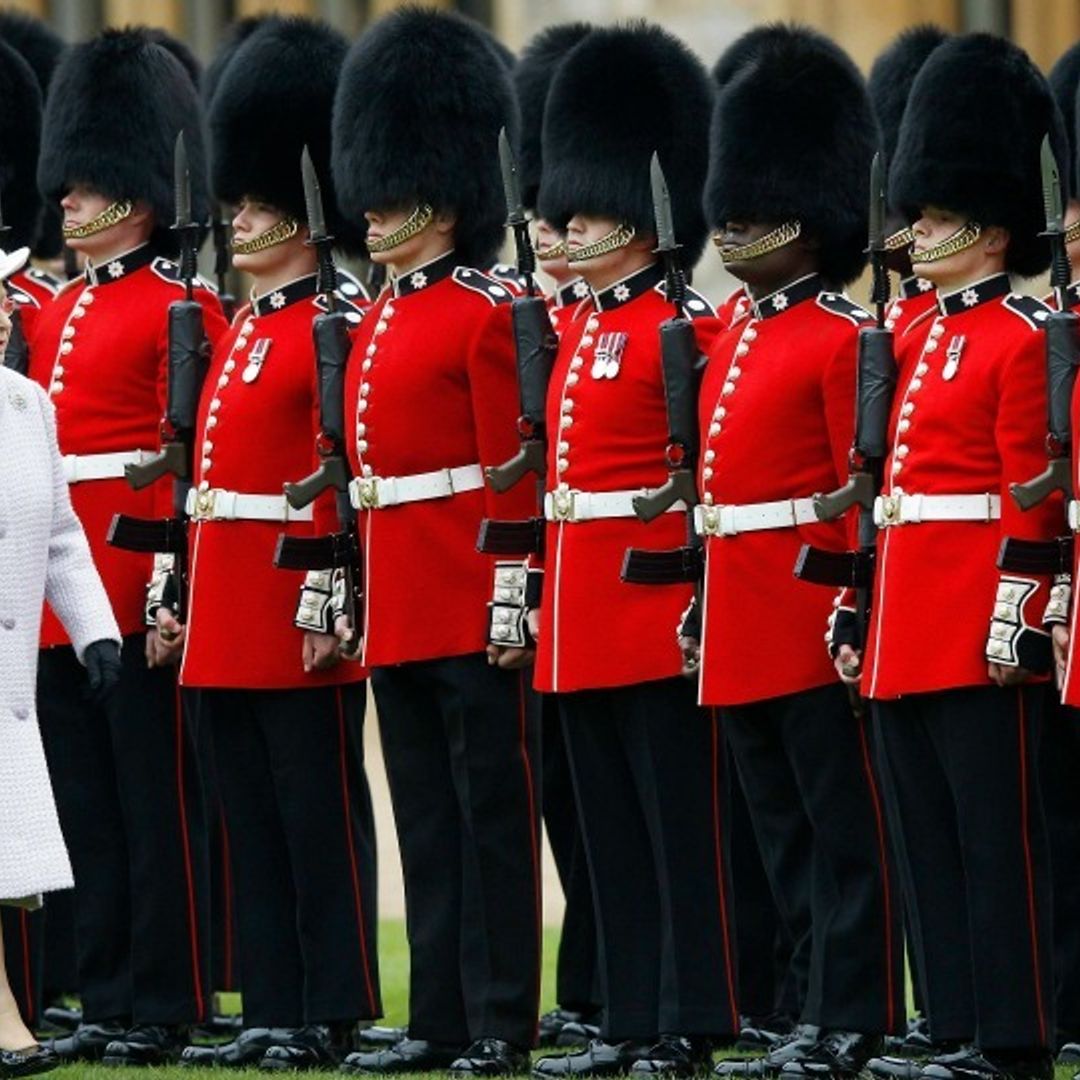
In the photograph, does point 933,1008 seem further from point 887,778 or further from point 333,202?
point 333,202

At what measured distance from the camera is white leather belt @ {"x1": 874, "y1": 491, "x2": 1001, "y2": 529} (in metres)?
8.62

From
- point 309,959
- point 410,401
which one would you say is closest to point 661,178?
point 410,401

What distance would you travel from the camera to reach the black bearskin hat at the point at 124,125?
411 inches

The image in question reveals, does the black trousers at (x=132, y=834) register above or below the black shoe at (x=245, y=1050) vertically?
above

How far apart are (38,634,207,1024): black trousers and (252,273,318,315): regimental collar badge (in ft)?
2.69

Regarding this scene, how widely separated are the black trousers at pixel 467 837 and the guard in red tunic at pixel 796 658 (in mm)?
502

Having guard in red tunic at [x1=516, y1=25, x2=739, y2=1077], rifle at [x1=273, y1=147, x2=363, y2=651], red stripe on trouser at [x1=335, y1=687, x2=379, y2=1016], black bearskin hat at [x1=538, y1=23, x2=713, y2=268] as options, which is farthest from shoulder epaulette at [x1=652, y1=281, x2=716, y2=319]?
red stripe on trouser at [x1=335, y1=687, x2=379, y2=1016]

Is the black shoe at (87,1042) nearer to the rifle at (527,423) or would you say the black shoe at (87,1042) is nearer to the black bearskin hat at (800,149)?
the rifle at (527,423)

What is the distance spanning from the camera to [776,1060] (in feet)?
29.2

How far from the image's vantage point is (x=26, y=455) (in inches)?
357

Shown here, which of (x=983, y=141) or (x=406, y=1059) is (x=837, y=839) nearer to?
(x=406, y=1059)

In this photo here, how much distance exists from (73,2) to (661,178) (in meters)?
16.8

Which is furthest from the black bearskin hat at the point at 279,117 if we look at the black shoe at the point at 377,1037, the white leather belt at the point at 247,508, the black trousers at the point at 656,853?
the black shoe at the point at 377,1037

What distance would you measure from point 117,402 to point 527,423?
4.05 ft
